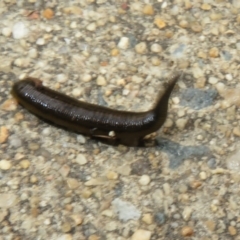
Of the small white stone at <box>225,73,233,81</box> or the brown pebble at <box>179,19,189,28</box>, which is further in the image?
the brown pebble at <box>179,19,189,28</box>

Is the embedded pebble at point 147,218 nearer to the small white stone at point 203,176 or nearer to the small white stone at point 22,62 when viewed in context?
the small white stone at point 203,176

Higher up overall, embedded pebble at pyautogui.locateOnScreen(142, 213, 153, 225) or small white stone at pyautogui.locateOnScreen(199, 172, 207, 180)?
small white stone at pyautogui.locateOnScreen(199, 172, 207, 180)

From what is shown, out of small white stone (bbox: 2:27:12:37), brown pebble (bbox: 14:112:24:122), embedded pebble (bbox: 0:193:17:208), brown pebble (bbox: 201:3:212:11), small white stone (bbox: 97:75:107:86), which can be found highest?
brown pebble (bbox: 201:3:212:11)

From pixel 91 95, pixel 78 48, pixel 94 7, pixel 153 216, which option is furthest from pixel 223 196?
pixel 94 7

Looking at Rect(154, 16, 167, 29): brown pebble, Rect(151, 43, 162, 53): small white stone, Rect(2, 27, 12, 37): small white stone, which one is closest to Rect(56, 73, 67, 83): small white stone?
Rect(2, 27, 12, 37): small white stone

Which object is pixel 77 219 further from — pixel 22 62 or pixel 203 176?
pixel 22 62

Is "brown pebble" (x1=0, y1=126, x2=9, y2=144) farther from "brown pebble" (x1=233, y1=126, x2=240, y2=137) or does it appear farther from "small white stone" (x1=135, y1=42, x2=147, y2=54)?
"brown pebble" (x1=233, y1=126, x2=240, y2=137)

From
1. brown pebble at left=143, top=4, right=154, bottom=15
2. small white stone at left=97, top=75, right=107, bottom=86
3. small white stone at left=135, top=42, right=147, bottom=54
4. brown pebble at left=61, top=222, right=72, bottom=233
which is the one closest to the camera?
brown pebble at left=61, top=222, right=72, bottom=233
